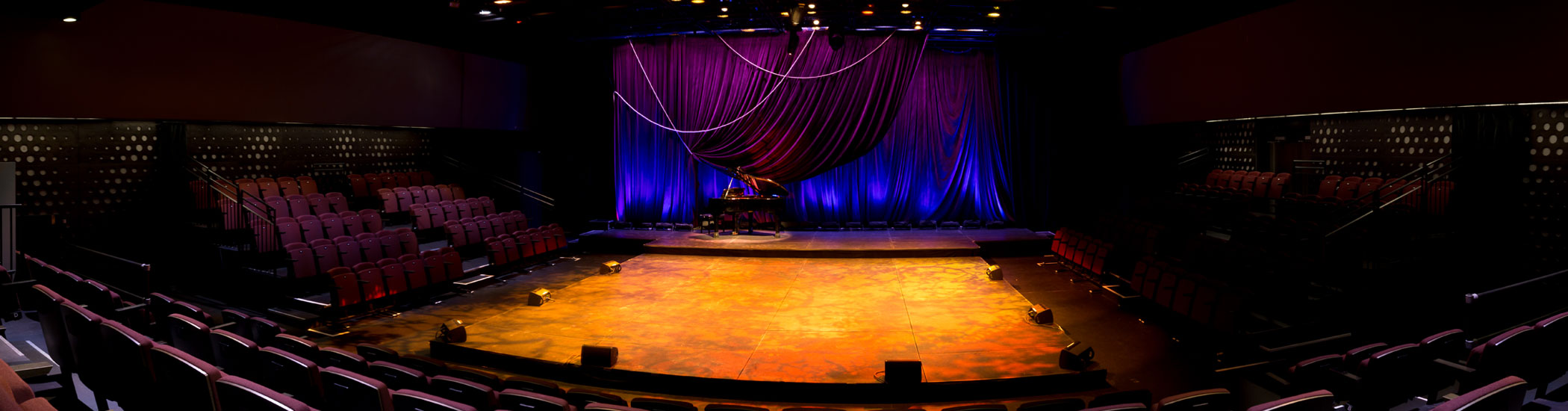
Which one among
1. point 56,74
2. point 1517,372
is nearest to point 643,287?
point 56,74

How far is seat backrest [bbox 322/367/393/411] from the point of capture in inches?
153

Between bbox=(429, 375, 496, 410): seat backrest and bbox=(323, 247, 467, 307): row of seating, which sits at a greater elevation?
bbox=(323, 247, 467, 307): row of seating

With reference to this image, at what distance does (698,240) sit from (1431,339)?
10301mm

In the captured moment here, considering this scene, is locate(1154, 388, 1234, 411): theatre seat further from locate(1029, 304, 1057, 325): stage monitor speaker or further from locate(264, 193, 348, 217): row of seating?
locate(264, 193, 348, 217): row of seating

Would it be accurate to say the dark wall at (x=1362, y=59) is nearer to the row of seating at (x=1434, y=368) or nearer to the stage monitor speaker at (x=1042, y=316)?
the row of seating at (x=1434, y=368)

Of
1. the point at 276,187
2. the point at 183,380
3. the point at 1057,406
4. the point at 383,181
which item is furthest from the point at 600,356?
the point at 383,181

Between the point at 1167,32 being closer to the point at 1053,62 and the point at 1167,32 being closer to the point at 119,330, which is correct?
the point at 1053,62

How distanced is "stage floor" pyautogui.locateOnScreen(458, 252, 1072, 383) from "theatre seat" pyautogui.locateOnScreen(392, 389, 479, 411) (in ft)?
8.56

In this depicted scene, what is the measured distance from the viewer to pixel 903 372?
590cm

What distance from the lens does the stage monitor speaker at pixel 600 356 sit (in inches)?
255

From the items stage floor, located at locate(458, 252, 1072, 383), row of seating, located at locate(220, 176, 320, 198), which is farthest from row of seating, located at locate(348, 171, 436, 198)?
stage floor, located at locate(458, 252, 1072, 383)

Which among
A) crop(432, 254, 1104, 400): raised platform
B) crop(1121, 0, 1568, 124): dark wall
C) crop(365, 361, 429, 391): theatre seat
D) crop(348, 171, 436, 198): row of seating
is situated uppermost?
crop(1121, 0, 1568, 124): dark wall

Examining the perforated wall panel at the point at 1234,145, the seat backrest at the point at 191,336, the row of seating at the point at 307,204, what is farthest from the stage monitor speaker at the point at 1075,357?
the perforated wall panel at the point at 1234,145

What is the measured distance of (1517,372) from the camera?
5.05 metres
